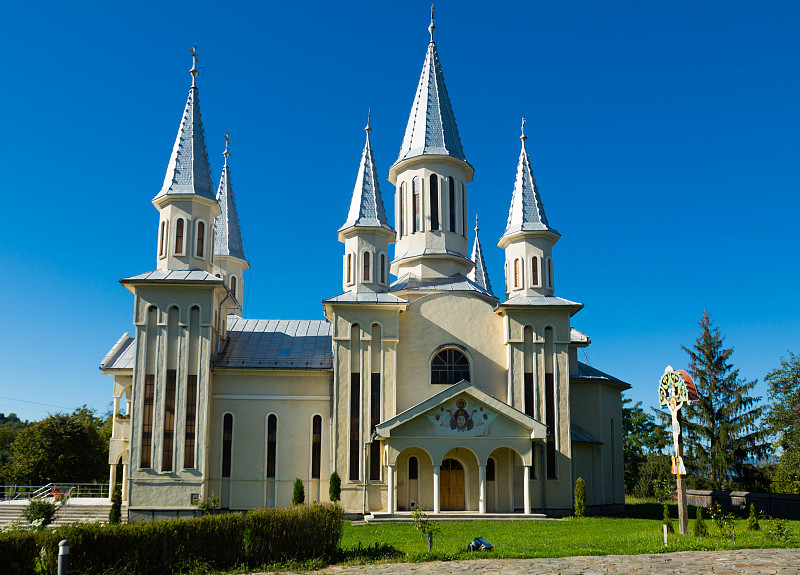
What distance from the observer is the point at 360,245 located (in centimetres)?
3138

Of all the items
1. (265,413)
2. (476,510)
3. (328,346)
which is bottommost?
(476,510)

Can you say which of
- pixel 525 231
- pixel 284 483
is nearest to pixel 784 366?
pixel 525 231

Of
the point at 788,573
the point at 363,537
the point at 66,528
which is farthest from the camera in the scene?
the point at 363,537

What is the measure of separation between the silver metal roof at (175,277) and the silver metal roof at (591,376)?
15672mm

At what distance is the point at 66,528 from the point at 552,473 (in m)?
19.5

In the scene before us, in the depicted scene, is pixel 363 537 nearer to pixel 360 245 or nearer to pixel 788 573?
pixel 788 573

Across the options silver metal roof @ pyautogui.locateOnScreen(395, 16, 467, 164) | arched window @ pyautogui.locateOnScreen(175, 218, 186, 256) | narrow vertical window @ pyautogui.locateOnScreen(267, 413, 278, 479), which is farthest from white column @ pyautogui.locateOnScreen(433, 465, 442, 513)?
silver metal roof @ pyautogui.locateOnScreen(395, 16, 467, 164)

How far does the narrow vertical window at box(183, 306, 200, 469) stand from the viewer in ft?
91.2

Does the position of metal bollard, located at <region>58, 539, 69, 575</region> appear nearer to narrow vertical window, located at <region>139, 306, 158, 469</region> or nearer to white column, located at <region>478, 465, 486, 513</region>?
narrow vertical window, located at <region>139, 306, 158, 469</region>

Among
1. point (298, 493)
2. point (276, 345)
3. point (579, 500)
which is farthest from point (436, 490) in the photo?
point (276, 345)

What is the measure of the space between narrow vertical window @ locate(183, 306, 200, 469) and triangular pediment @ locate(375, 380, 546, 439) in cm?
694

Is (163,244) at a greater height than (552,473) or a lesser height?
greater

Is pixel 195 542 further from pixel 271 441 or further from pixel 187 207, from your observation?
pixel 187 207

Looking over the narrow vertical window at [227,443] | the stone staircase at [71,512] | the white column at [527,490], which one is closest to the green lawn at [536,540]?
the white column at [527,490]
